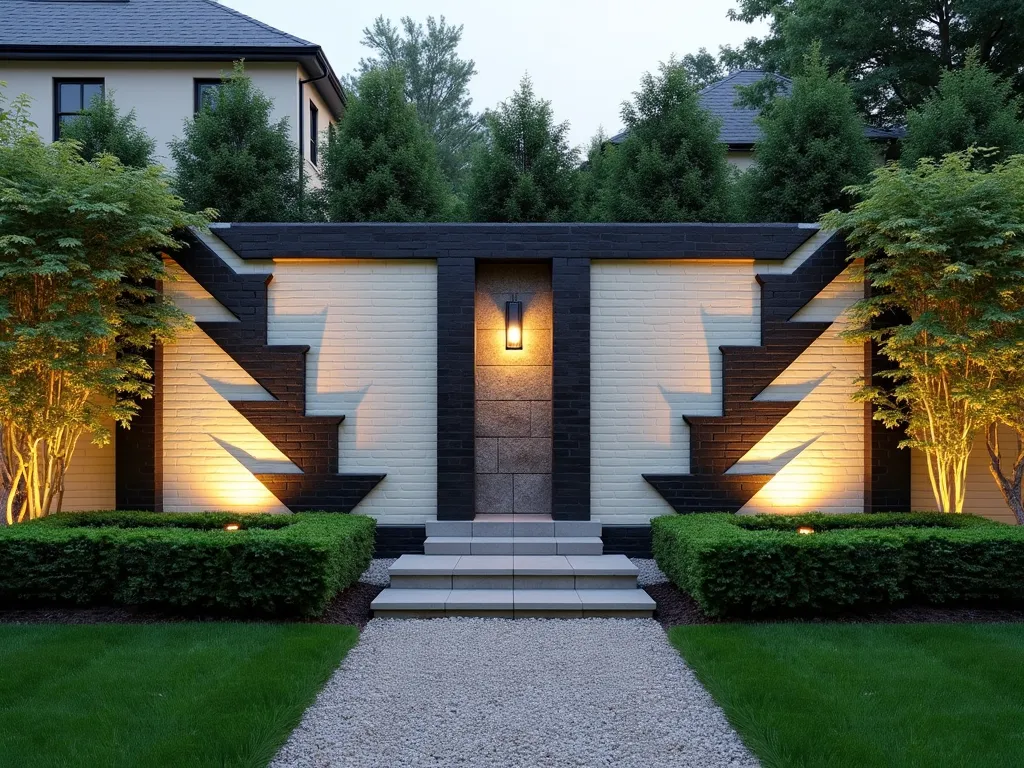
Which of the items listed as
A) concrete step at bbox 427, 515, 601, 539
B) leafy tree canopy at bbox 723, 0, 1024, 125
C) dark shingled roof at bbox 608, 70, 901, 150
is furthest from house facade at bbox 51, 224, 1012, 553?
leafy tree canopy at bbox 723, 0, 1024, 125

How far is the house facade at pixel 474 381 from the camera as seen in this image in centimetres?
719

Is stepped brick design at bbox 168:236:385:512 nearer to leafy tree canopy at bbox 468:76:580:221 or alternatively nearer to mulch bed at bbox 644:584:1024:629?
mulch bed at bbox 644:584:1024:629

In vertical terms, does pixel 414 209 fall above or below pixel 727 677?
above

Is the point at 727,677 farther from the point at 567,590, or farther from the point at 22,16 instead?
the point at 22,16

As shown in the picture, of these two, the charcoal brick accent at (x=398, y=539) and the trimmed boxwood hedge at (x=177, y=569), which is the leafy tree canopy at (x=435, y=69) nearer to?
the charcoal brick accent at (x=398, y=539)

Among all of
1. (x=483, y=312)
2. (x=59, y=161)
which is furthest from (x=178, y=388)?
(x=483, y=312)

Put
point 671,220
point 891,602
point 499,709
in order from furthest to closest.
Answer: point 671,220 → point 891,602 → point 499,709

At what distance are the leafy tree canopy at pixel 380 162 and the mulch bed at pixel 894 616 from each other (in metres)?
6.27

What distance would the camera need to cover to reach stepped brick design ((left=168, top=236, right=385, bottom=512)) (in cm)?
718

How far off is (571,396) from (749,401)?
173cm

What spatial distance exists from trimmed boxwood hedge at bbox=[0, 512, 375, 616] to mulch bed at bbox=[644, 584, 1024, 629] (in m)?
2.57

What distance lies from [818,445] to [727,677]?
3.76 m

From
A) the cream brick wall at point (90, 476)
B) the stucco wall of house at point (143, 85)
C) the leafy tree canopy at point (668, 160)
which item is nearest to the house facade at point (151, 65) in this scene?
the stucco wall of house at point (143, 85)

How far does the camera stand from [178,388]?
7.22 metres
